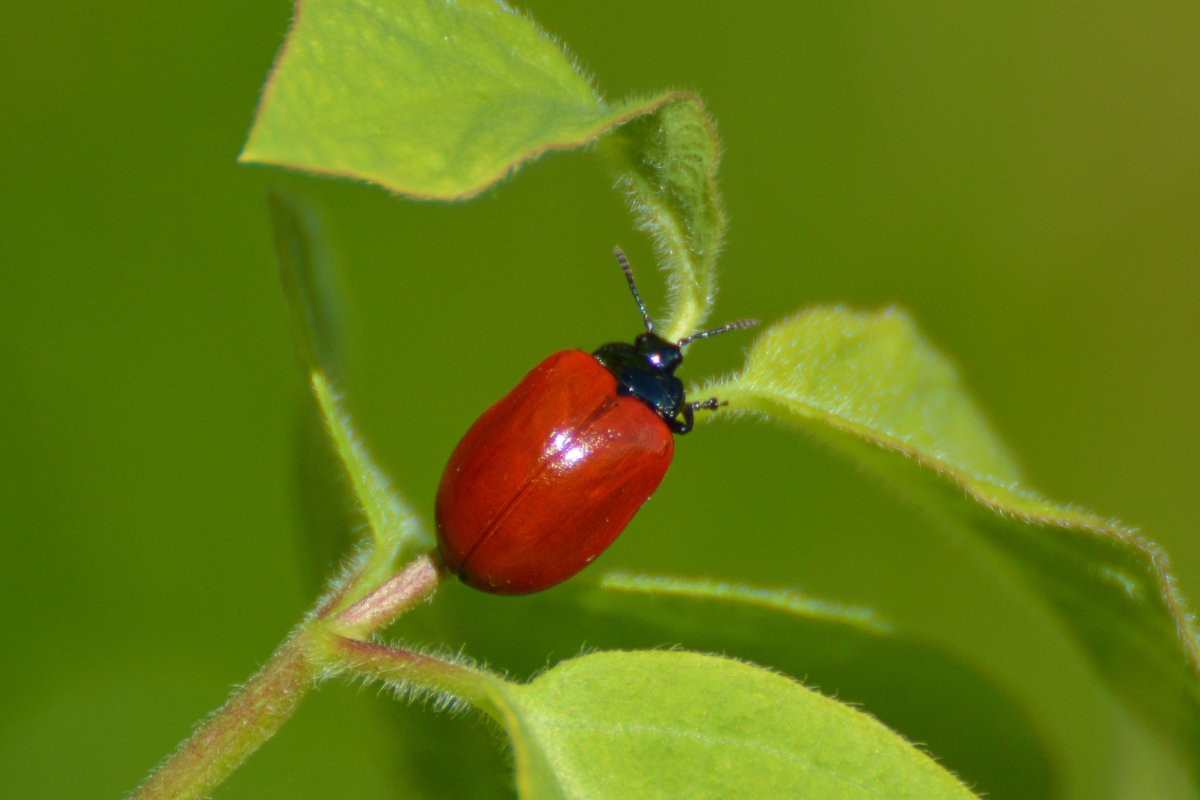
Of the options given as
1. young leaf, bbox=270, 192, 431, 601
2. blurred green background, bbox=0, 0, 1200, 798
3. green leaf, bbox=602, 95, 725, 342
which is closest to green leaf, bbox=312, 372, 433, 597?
young leaf, bbox=270, 192, 431, 601

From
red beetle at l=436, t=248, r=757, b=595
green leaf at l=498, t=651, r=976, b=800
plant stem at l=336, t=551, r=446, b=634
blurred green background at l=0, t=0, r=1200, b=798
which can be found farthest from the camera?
blurred green background at l=0, t=0, r=1200, b=798

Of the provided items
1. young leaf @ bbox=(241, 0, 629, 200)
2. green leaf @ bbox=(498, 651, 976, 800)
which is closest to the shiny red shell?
green leaf @ bbox=(498, 651, 976, 800)

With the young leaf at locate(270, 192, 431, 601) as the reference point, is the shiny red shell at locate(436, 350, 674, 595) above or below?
below

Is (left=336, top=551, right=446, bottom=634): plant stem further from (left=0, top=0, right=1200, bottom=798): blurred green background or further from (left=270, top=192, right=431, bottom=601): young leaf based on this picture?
(left=0, top=0, right=1200, bottom=798): blurred green background

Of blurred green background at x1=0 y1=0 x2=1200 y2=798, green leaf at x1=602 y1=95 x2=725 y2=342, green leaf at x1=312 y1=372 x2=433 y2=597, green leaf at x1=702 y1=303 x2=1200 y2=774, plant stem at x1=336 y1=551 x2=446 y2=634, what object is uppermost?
green leaf at x1=602 y1=95 x2=725 y2=342

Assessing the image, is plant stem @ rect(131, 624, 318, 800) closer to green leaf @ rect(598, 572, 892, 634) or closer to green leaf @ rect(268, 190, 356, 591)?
green leaf @ rect(268, 190, 356, 591)

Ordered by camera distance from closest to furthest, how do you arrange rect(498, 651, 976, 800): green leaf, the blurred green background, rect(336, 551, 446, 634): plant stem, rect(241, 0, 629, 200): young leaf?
rect(241, 0, 629, 200): young leaf → rect(498, 651, 976, 800): green leaf → rect(336, 551, 446, 634): plant stem → the blurred green background

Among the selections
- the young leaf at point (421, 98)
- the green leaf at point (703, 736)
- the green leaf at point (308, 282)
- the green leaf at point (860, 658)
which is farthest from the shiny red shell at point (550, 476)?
the young leaf at point (421, 98)

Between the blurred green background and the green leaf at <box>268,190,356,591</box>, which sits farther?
the blurred green background

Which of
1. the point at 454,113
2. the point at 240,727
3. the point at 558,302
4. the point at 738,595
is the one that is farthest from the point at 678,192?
the point at 558,302

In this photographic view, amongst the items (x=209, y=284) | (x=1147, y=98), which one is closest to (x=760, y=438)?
(x=209, y=284)
